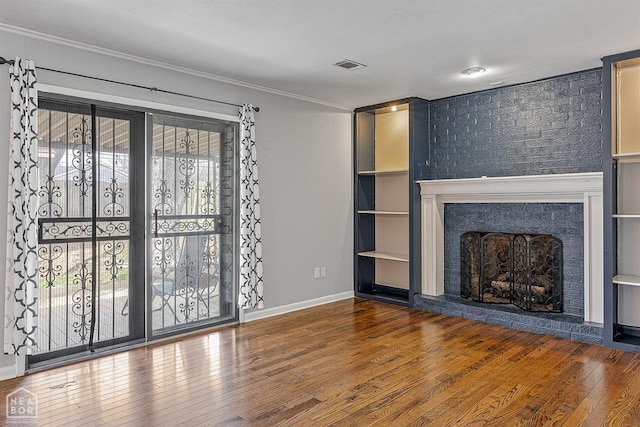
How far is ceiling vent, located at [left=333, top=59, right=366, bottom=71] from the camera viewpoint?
3938 mm

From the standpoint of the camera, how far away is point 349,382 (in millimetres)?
3061

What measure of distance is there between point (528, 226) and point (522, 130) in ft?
3.31

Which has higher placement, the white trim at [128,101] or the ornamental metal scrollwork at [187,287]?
the white trim at [128,101]

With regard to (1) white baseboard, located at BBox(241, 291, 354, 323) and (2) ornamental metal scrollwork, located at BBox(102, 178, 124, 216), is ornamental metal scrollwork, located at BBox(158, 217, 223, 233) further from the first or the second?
(1) white baseboard, located at BBox(241, 291, 354, 323)

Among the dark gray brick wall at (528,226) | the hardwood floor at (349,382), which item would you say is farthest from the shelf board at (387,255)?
the hardwood floor at (349,382)

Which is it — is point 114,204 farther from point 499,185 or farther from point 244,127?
point 499,185

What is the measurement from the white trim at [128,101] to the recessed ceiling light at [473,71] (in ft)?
7.52

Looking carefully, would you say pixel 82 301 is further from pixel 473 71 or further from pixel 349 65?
pixel 473 71

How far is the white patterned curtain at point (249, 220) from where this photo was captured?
4.48m

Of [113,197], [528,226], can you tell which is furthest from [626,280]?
[113,197]

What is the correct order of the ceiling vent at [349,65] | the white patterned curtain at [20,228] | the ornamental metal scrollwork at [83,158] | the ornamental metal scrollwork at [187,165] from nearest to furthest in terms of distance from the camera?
the white patterned curtain at [20,228] < the ornamental metal scrollwork at [83,158] < the ceiling vent at [349,65] < the ornamental metal scrollwork at [187,165]

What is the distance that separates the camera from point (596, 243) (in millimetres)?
3959

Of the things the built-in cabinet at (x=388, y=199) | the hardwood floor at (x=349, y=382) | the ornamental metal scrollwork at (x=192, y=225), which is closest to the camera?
the hardwood floor at (x=349, y=382)

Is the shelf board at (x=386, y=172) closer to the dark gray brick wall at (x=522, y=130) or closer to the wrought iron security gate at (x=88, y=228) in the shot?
the dark gray brick wall at (x=522, y=130)
